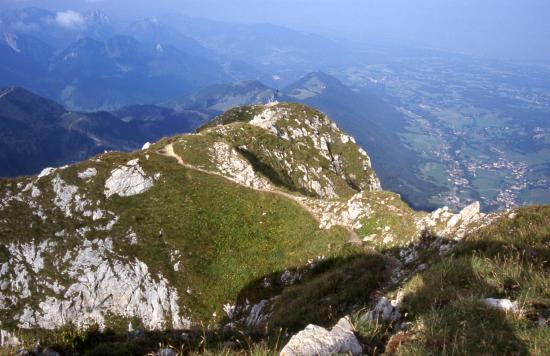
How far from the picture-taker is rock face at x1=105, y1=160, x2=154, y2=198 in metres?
50.8

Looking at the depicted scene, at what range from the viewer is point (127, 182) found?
51.6 metres

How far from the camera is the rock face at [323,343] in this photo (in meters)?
7.27

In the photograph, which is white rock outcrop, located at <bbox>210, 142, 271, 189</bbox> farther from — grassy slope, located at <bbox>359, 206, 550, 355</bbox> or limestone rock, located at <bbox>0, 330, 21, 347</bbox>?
grassy slope, located at <bbox>359, 206, 550, 355</bbox>

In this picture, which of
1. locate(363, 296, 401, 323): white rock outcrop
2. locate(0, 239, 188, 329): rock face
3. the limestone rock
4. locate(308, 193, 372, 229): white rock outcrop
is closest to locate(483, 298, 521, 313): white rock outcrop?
locate(363, 296, 401, 323): white rock outcrop

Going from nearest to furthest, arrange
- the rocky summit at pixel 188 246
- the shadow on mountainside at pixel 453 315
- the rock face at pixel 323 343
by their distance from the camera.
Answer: the shadow on mountainside at pixel 453 315
the rock face at pixel 323 343
the rocky summit at pixel 188 246

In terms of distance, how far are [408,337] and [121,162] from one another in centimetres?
5522

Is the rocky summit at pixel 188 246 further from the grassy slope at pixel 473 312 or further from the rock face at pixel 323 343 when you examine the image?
the rock face at pixel 323 343

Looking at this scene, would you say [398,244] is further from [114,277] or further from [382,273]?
[114,277]

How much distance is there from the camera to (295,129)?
4272 inches

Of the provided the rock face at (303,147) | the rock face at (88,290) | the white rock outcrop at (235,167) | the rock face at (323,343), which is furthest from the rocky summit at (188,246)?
the rock face at (303,147)

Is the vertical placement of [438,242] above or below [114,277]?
above

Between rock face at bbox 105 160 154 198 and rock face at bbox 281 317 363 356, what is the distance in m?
47.5

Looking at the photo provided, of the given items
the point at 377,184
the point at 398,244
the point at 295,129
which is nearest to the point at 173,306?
the point at 398,244

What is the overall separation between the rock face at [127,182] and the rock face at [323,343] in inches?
1870
